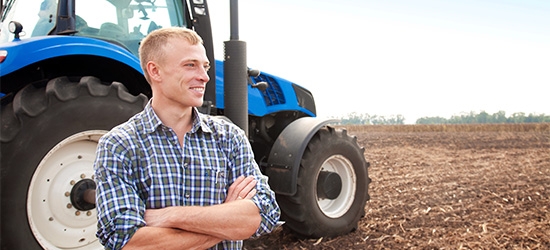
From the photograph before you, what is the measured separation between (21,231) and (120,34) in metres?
1.74

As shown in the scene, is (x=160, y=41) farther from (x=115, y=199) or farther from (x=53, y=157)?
(x=53, y=157)

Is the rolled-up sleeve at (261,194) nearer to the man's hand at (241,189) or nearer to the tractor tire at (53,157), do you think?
the man's hand at (241,189)

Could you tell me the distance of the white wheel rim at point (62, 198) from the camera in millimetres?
2883

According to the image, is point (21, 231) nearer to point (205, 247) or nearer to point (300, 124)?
point (205, 247)

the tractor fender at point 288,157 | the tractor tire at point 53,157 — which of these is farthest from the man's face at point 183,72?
the tractor fender at point 288,157

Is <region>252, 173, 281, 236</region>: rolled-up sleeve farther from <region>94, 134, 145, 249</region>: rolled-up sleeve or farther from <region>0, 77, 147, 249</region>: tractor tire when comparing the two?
<region>0, 77, 147, 249</region>: tractor tire

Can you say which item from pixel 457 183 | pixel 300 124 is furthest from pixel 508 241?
pixel 457 183

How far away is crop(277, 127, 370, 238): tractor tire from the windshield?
1.77 metres

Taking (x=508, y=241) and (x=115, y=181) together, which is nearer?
(x=115, y=181)

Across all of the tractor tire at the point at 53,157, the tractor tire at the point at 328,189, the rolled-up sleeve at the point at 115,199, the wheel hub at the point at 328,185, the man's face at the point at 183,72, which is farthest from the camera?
the wheel hub at the point at 328,185

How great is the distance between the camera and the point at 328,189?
15.8 feet

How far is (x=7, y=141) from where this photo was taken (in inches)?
106

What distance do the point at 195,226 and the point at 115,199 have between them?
29cm

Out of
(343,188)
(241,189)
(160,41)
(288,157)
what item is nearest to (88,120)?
(160,41)
